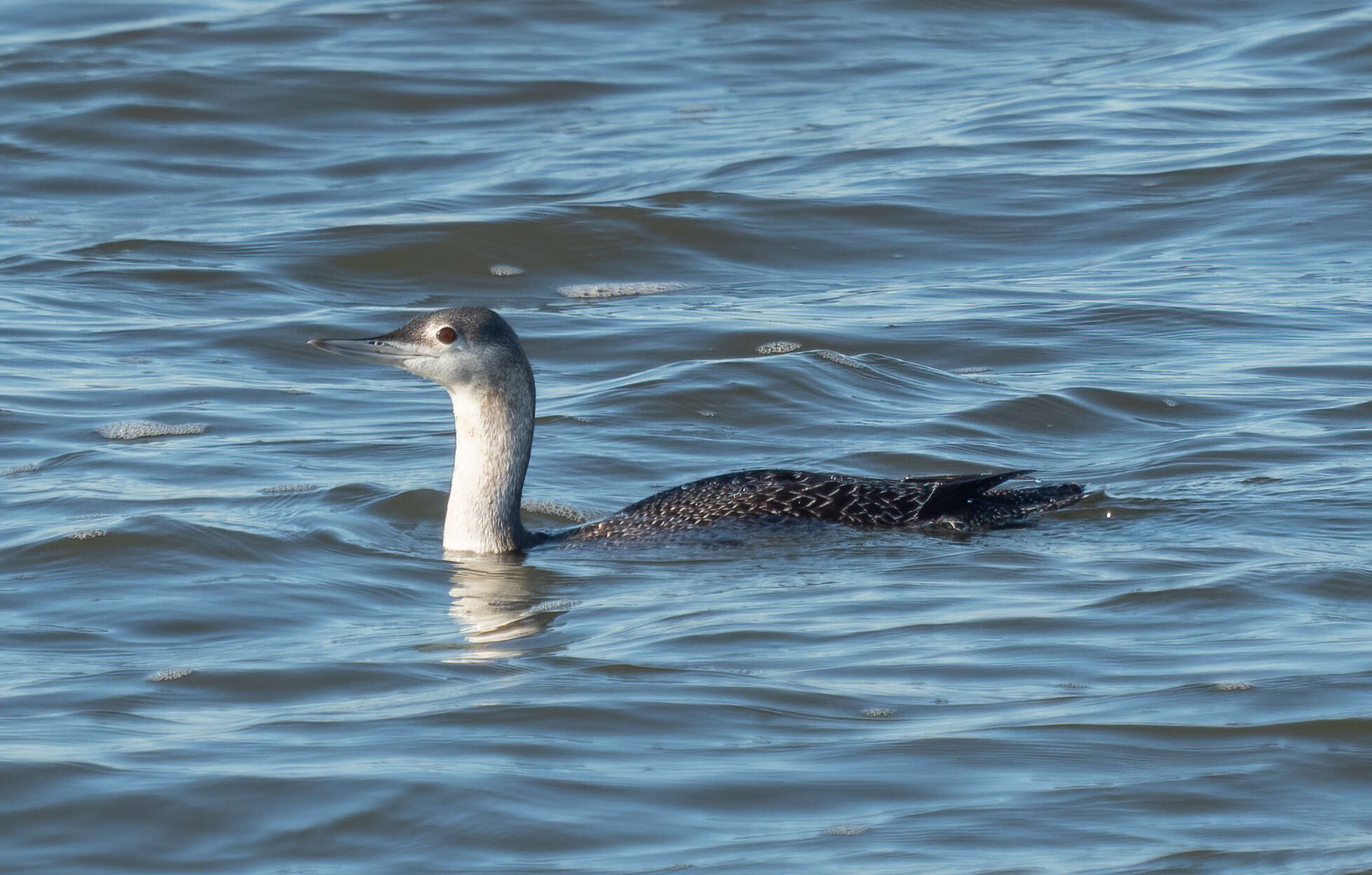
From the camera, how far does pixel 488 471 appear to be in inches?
341

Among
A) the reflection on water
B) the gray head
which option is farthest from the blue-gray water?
the gray head

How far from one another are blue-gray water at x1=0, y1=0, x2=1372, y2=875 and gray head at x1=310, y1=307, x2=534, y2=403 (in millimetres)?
722

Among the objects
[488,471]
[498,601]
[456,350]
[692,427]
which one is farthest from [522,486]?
[692,427]

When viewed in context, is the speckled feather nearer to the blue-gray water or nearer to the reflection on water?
the blue-gray water

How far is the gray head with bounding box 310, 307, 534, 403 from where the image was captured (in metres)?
8.28

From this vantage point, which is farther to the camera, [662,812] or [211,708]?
[211,708]

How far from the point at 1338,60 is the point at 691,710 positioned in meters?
15.0

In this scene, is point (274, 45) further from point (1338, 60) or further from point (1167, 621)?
point (1167, 621)

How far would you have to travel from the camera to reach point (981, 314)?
40.8 ft

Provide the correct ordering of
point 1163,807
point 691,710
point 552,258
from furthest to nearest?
point 552,258
point 691,710
point 1163,807

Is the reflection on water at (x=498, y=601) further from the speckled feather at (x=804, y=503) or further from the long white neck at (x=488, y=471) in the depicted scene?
the speckled feather at (x=804, y=503)

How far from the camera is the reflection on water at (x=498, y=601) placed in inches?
287

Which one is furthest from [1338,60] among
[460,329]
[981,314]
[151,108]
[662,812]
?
[662,812]

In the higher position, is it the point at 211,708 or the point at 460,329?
the point at 460,329
